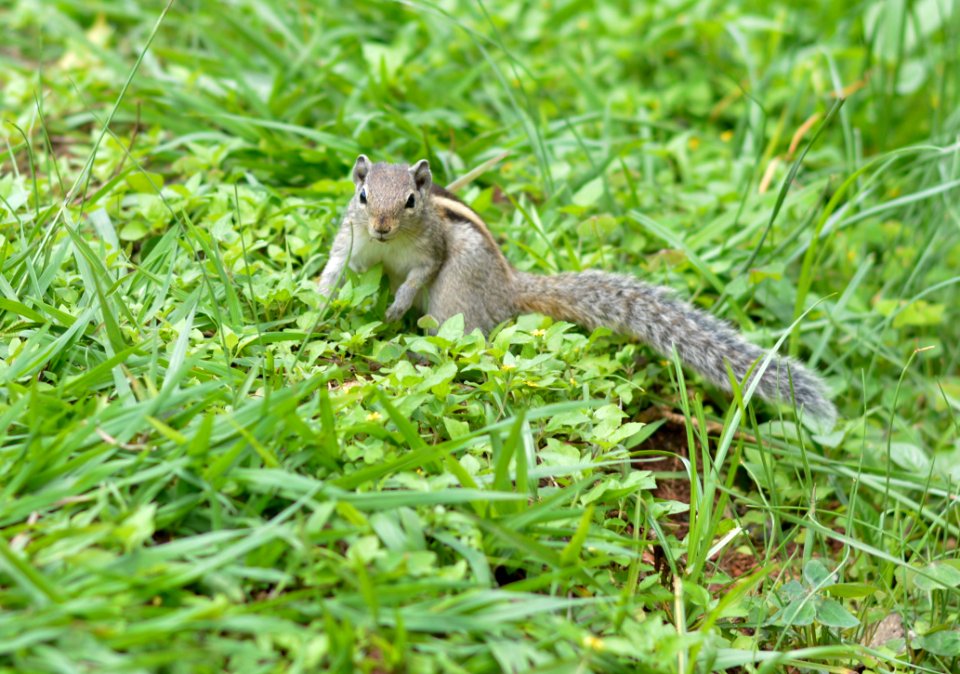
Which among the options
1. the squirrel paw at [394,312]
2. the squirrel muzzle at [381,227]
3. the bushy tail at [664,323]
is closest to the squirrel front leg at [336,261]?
the squirrel muzzle at [381,227]

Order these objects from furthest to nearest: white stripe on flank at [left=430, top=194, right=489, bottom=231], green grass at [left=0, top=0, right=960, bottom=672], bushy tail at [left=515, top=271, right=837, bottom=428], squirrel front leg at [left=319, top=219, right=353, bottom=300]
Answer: white stripe on flank at [left=430, top=194, right=489, bottom=231], squirrel front leg at [left=319, top=219, right=353, bottom=300], bushy tail at [left=515, top=271, right=837, bottom=428], green grass at [left=0, top=0, right=960, bottom=672]

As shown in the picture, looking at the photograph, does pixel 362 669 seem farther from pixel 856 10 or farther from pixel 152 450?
pixel 856 10

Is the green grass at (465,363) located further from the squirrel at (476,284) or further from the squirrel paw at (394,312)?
the squirrel at (476,284)

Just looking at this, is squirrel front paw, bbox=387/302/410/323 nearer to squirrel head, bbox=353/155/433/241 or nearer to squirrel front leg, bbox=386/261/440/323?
squirrel front leg, bbox=386/261/440/323

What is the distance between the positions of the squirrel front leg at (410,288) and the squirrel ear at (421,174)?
0.98 feet

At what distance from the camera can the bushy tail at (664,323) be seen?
11.5ft

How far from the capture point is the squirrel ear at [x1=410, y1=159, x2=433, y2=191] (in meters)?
3.75

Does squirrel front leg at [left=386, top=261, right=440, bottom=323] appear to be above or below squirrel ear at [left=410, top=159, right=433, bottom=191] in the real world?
below

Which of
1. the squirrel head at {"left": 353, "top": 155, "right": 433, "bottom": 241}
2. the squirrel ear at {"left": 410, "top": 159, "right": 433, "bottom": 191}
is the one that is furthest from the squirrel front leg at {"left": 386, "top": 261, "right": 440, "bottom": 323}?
the squirrel ear at {"left": 410, "top": 159, "right": 433, "bottom": 191}

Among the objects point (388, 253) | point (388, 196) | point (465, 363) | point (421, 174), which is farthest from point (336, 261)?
point (465, 363)

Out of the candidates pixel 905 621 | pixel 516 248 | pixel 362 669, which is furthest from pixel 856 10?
pixel 362 669

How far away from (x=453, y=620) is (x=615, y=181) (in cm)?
292

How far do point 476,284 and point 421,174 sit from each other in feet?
1.52

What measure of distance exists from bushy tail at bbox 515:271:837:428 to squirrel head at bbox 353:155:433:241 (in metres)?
0.51
